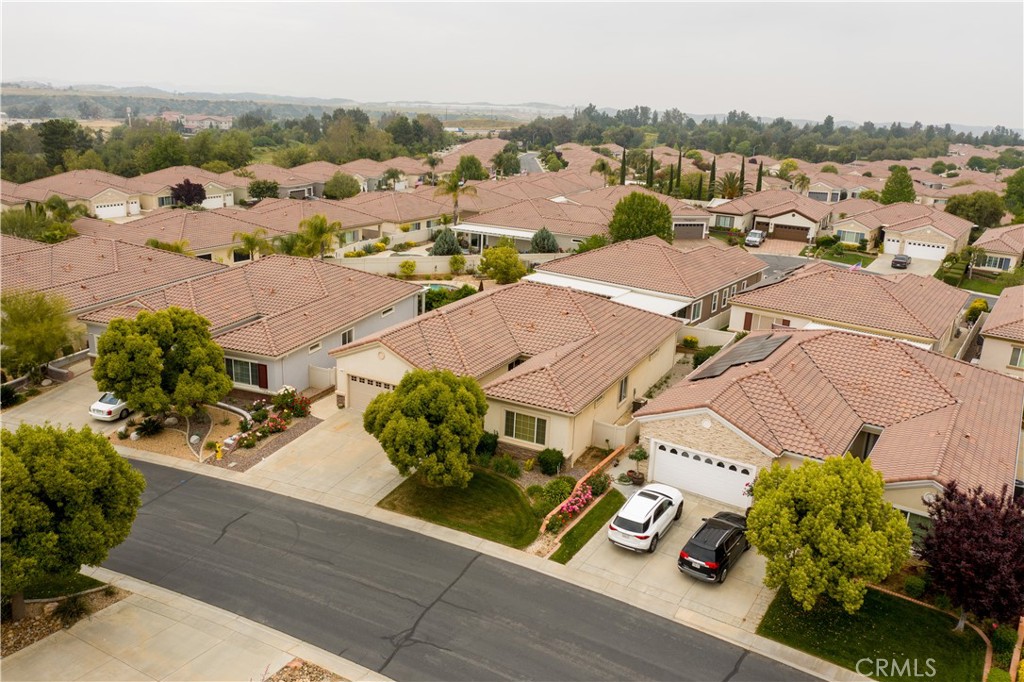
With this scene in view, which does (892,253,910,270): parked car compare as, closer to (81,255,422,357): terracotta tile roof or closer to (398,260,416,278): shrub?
(398,260,416,278): shrub

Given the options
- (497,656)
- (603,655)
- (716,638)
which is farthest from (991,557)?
(497,656)

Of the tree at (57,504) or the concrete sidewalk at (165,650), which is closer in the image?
the tree at (57,504)

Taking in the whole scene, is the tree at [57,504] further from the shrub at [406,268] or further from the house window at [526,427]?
the shrub at [406,268]

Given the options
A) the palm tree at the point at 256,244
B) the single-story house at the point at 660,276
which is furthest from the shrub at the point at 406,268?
the single-story house at the point at 660,276

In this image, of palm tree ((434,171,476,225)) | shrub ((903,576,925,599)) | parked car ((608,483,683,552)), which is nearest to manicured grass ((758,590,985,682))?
shrub ((903,576,925,599))

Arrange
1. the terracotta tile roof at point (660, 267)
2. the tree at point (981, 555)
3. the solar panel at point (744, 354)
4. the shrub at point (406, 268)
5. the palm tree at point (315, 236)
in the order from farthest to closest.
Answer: the shrub at point (406, 268)
the palm tree at point (315, 236)
the terracotta tile roof at point (660, 267)
the solar panel at point (744, 354)
the tree at point (981, 555)

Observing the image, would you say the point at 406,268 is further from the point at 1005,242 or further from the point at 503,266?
the point at 1005,242
